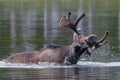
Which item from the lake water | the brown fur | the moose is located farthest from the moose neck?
the lake water

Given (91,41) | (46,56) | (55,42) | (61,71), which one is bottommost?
(61,71)

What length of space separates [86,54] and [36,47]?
16.9 feet

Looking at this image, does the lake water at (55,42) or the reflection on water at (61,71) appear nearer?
the reflection on water at (61,71)

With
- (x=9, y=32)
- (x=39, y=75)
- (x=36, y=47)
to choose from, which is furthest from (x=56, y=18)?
(x=39, y=75)

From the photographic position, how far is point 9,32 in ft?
110

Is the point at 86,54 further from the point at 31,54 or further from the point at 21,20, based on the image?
the point at 21,20

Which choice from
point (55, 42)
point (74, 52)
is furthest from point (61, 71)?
point (55, 42)

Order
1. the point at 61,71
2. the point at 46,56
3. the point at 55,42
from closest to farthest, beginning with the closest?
the point at 61,71, the point at 46,56, the point at 55,42

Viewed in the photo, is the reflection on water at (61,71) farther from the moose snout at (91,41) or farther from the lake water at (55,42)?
the moose snout at (91,41)

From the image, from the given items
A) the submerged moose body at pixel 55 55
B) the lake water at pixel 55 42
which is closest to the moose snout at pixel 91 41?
the submerged moose body at pixel 55 55

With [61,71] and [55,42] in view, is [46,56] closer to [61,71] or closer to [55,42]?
[61,71]

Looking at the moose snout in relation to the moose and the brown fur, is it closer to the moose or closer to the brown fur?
the moose

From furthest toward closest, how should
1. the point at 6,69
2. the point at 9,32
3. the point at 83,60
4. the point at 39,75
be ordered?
the point at 9,32 → the point at 83,60 → the point at 6,69 → the point at 39,75

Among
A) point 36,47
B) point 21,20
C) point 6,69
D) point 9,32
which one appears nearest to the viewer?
point 6,69
